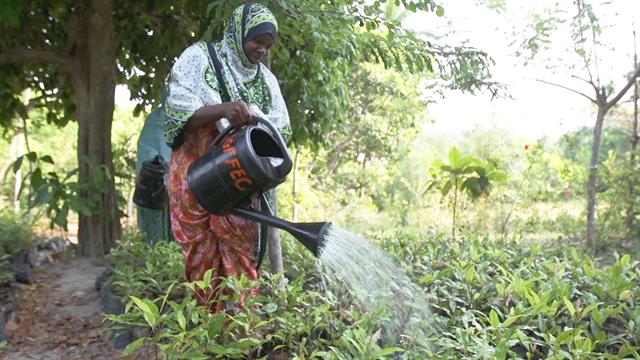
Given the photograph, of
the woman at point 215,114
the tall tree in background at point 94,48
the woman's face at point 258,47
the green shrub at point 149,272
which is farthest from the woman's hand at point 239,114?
the tall tree in background at point 94,48

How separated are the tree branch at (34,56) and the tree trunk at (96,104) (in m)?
0.10

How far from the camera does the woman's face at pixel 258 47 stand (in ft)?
7.75

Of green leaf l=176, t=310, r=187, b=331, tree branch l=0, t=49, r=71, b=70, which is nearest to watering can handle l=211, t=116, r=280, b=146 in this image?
green leaf l=176, t=310, r=187, b=331

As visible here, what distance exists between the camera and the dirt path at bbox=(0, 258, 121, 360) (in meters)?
3.06

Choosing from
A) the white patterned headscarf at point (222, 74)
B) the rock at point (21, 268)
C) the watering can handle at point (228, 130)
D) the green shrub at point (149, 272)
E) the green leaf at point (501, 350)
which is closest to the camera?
the green leaf at point (501, 350)

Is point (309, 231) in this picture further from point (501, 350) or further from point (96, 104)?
point (96, 104)

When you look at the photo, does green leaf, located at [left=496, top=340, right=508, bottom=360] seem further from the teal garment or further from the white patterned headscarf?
the teal garment

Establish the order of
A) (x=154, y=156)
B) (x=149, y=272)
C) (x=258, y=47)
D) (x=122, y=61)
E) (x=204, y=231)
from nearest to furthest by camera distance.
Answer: (x=258, y=47)
(x=204, y=231)
(x=149, y=272)
(x=154, y=156)
(x=122, y=61)

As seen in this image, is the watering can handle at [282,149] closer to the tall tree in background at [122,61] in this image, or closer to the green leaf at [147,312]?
the green leaf at [147,312]

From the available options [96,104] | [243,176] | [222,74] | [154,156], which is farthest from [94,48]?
[243,176]

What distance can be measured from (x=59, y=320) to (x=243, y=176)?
84.4 inches

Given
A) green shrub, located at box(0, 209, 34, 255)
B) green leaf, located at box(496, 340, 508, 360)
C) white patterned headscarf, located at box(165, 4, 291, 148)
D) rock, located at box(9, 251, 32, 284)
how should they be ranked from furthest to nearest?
green shrub, located at box(0, 209, 34, 255)
rock, located at box(9, 251, 32, 284)
white patterned headscarf, located at box(165, 4, 291, 148)
green leaf, located at box(496, 340, 508, 360)

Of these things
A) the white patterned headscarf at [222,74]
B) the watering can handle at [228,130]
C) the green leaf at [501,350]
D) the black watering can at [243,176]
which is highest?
the white patterned headscarf at [222,74]

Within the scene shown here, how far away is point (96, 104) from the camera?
5.23 metres
